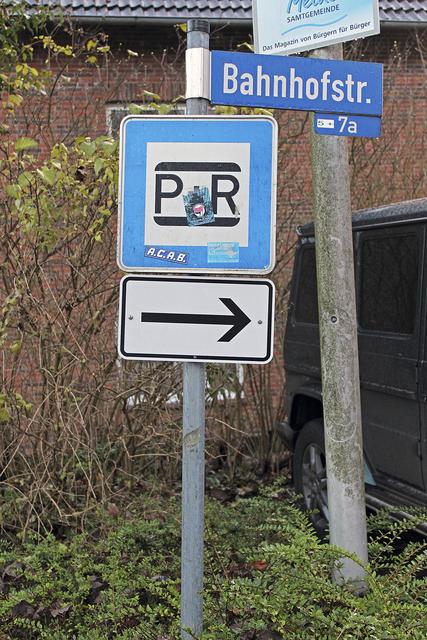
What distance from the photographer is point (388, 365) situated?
17.6ft

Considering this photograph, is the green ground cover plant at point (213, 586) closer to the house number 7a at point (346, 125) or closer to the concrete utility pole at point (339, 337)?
the concrete utility pole at point (339, 337)

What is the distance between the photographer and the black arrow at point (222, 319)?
315 cm

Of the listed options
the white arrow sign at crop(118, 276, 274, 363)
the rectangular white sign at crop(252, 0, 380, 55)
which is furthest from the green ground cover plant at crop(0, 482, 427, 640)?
the rectangular white sign at crop(252, 0, 380, 55)

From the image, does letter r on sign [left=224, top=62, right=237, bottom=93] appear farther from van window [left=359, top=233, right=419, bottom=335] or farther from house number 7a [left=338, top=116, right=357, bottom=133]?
van window [left=359, top=233, right=419, bottom=335]

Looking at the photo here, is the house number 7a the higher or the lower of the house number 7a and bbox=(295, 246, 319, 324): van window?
the higher

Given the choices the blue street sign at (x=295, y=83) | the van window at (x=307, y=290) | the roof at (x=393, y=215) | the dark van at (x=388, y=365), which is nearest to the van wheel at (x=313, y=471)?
the dark van at (x=388, y=365)

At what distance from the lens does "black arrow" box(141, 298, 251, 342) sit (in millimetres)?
3152

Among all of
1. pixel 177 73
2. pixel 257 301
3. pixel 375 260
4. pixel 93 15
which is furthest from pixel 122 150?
pixel 93 15

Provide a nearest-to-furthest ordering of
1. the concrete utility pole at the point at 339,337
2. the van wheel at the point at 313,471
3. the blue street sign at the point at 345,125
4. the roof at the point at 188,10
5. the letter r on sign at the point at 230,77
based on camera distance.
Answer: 1. the letter r on sign at the point at 230,77
2. the blue street sign at the point at 345,125
3. the concrete utility pole at the point at 339,337
4. the van wheel at the point at 313,471
5. the roof at the point at 188,10

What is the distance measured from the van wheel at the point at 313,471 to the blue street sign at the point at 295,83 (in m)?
2.82

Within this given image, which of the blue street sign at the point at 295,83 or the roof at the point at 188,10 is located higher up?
the roof at the point at 188,10

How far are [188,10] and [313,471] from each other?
6856mm

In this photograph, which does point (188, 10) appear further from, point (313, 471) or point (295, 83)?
point (295, 83)

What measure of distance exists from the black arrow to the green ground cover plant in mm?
973
